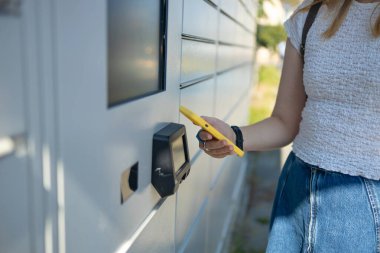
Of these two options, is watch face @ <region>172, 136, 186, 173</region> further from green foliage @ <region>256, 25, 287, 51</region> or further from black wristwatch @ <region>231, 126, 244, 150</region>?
green foliage @ <region>256, 25, 287, 51</region>

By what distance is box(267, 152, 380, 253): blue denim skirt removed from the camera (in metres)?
1.42

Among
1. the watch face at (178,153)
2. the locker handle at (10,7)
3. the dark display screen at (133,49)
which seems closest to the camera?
the locker handle at (10,7)

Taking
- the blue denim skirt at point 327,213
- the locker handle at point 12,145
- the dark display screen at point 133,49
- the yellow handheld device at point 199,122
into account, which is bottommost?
the blue denim skirt at point 327,213

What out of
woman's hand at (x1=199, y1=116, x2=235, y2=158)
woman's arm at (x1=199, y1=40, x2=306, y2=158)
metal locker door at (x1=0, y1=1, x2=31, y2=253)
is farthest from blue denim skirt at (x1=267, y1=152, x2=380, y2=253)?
metal locker door at (x1=0, y1=1, x2=31, y2=253)

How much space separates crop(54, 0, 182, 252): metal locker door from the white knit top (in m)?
0.55

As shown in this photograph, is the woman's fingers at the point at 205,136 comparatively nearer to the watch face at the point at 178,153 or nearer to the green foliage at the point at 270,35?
the watch face at the point at 178,153

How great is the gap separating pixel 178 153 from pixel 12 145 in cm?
70

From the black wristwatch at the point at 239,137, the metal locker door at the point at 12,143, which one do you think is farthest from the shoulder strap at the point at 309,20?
the metal locker door at the point at 12,143

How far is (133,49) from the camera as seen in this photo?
3.63ft

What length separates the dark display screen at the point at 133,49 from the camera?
0.99 metres

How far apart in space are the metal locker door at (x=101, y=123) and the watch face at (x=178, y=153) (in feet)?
0.27

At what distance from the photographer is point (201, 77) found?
2.14 m

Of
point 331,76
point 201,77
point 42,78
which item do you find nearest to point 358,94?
point 331,76

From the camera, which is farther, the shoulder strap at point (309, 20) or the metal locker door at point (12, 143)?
the shoulder strap at point (309, 20)
